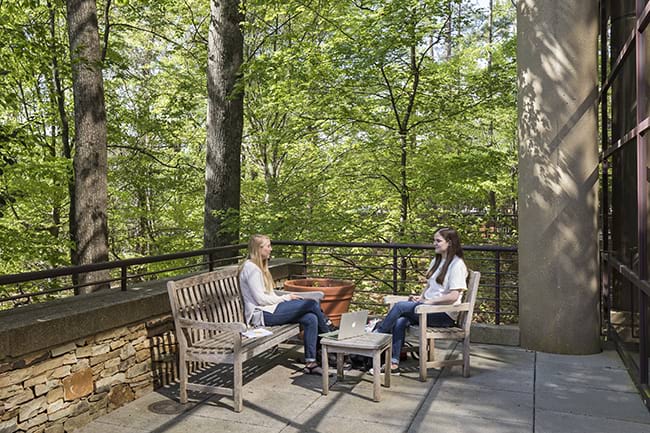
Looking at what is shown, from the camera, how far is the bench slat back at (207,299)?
16.3 feet

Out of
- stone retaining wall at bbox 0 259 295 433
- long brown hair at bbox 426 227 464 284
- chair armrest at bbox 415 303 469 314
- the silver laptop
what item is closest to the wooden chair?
chair armrest at bbox 415 303 469 314

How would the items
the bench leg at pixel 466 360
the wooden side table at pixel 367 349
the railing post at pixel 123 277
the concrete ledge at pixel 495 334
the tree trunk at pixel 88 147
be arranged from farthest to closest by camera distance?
the tree trunk at pixel 88 147
the concrete ledge at pixel 495 334
the bench leg at pixel 466 360
the railing post at pixel 123 277
the wooden side table at pixel 367 349

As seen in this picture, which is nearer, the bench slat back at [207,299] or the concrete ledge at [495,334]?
the bench slat back at [207,299]

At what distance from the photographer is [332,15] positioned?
13.0m

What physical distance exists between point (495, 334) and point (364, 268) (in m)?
1.97

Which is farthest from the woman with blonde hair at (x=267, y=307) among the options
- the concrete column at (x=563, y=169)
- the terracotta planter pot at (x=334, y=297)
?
the concrete column at (x=563, y=169)

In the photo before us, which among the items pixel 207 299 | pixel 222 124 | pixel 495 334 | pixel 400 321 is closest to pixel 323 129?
pixel 222 124

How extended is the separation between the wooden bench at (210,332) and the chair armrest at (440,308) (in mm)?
1189

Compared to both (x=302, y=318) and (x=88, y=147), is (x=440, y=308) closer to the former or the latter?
(x=302, y=318)

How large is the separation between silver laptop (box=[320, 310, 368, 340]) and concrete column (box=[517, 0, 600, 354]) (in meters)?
2.40

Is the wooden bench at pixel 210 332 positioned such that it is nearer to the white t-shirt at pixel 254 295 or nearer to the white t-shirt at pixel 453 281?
the white t-shirt at pixel 254 295

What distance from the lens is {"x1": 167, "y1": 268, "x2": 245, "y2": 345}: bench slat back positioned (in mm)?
4973

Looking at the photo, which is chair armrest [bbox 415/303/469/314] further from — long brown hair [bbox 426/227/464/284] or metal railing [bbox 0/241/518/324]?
metal railing [bbox 0/241/518/324]

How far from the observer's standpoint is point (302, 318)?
5.61 meters
